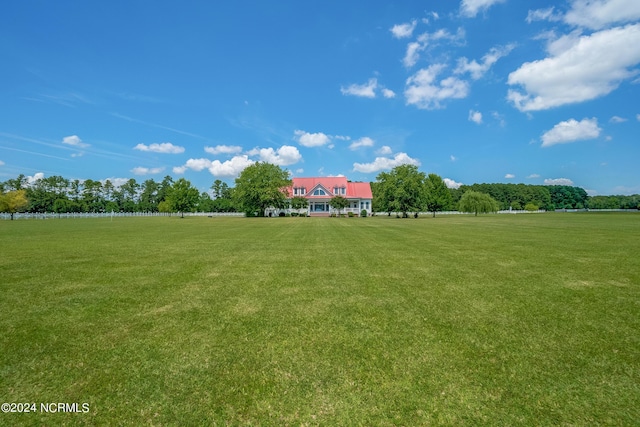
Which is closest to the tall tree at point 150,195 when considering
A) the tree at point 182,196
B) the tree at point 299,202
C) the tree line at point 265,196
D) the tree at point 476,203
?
the tree line at point 265,196

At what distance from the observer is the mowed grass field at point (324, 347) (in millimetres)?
3158

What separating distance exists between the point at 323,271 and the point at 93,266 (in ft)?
25.2

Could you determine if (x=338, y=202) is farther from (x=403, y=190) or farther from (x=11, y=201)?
(x=11, y=201)

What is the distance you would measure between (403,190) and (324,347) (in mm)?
57478

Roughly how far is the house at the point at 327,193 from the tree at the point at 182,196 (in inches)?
1005

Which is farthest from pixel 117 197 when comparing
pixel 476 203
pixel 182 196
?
pixel 476 203

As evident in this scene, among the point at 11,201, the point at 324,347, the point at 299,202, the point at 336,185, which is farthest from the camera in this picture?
the point at 336,185

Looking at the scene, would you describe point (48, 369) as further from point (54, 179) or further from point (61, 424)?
point (54, 179)

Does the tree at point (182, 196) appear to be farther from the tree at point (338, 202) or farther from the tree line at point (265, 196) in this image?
the tree at point (338, 202)

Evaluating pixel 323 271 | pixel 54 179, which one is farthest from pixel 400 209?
pixel 54 179

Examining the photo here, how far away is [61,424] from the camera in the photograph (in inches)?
116

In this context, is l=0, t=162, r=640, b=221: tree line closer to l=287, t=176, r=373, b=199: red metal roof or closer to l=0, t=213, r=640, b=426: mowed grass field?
l=287, t=176, r=373, b=199: red metal roof

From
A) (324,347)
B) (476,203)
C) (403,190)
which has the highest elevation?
(403,190)

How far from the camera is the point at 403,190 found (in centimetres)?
5931
